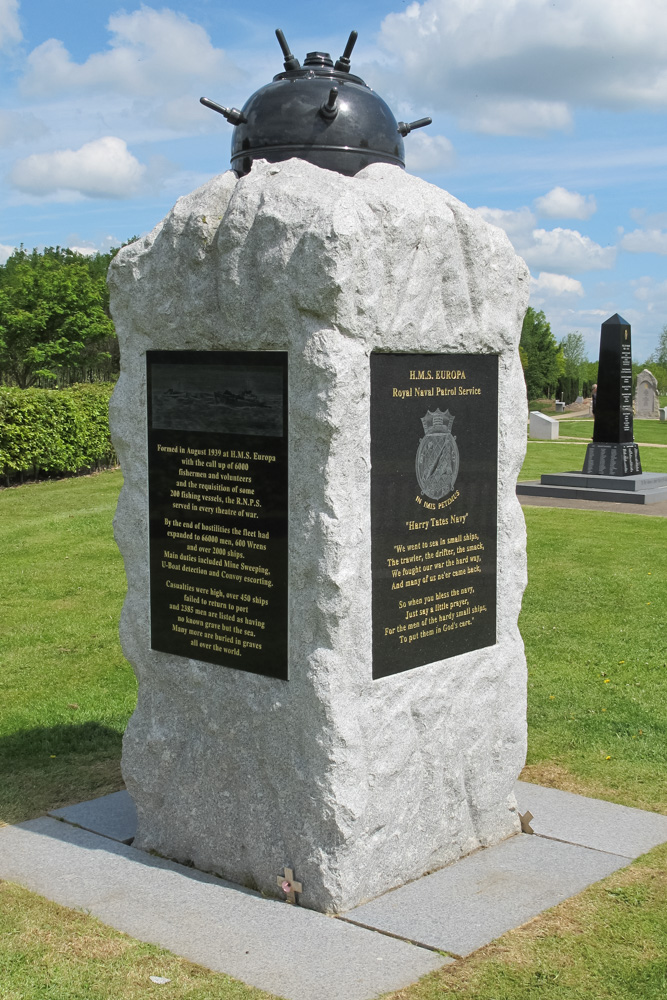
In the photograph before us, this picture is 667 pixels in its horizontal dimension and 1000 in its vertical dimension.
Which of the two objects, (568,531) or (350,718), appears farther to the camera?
(568,531)

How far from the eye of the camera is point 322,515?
14.0 ft

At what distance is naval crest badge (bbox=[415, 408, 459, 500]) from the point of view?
184 inches

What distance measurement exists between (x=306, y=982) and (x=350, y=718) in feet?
3.39

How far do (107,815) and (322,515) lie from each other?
2289 mm

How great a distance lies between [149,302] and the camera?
489 centimetres

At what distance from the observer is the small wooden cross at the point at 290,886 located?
4441 millimetres

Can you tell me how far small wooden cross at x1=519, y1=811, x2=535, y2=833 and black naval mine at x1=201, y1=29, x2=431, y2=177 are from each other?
129 inches

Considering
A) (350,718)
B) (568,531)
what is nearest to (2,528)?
(568,531)

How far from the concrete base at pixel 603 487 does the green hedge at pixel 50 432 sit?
321 inches

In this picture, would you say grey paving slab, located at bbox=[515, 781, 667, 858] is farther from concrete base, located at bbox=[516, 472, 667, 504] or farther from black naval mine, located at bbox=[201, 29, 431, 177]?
concrete base, located at bbox=[516, 472, 667, 504]

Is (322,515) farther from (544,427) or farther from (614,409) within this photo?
(544,427)

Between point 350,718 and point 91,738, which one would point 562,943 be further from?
point 91,738

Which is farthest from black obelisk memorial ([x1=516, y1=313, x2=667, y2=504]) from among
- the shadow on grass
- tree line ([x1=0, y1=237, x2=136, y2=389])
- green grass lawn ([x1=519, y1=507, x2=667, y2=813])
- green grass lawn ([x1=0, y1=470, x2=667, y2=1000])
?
tree line ([x1=0, y1=237, x2=136, y2=389])

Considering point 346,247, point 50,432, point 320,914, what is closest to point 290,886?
point 320,914
